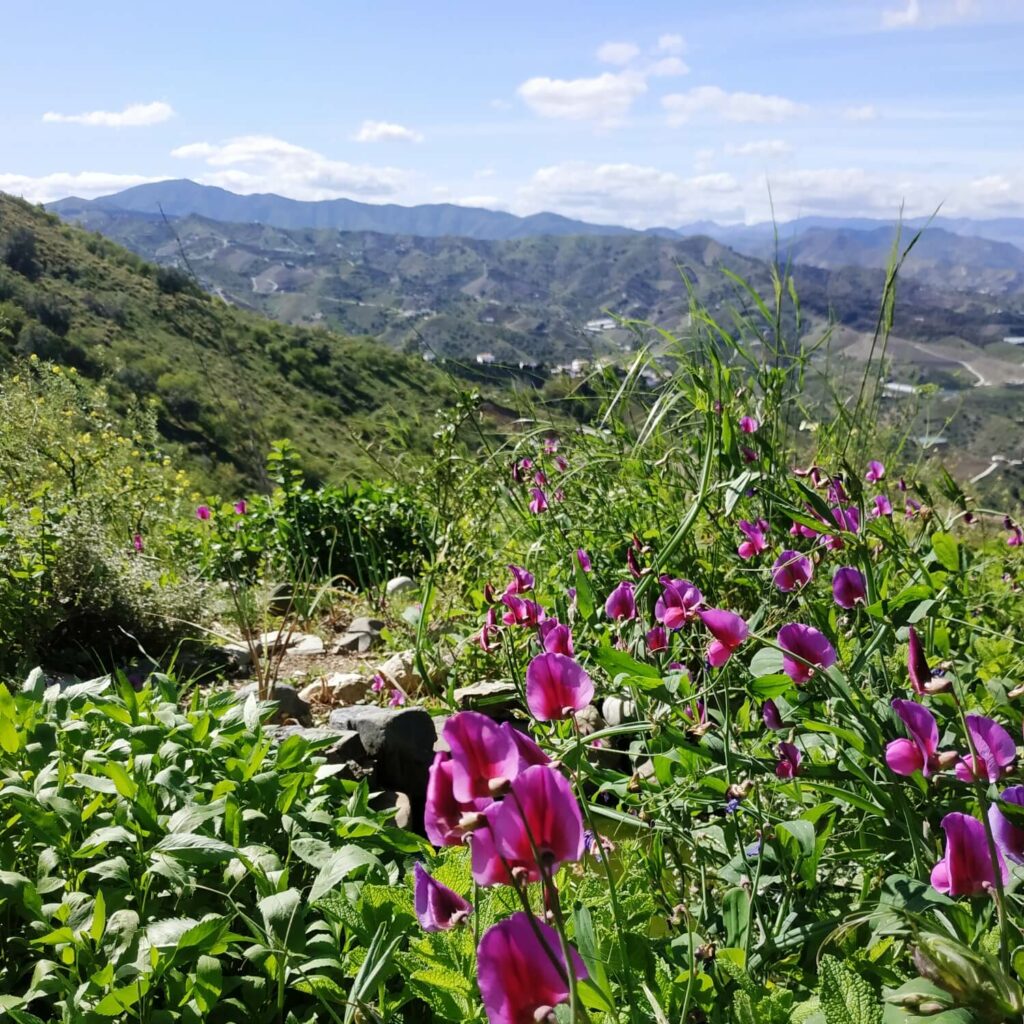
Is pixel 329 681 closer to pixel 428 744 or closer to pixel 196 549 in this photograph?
pixel 428 744

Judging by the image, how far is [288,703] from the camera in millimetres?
2971

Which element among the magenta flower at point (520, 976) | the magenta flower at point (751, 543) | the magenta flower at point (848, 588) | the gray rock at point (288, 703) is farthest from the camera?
the gray rock at point (288, 703)

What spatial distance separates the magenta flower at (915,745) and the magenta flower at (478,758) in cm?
48

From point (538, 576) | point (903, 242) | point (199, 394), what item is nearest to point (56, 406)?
point (538, 576)

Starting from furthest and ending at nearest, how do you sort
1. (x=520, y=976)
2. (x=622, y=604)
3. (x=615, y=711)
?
(x=615, y=711)
(x=622, y=604)
(x=520, y=976)

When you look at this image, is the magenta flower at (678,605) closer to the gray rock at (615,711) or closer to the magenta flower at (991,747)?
the magenta flower at (991,747)

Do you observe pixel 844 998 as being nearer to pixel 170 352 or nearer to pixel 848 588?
pixel 848 588

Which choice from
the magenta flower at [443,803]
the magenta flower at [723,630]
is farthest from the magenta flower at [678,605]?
the magenta flower at [443,803]

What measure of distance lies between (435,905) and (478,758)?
24 cm

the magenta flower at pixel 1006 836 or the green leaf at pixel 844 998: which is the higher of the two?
the magenta flower at pixel 1006 836

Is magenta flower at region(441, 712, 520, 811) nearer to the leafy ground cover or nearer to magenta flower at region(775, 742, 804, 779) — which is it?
the leafy ground cover

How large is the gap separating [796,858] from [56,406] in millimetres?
5155

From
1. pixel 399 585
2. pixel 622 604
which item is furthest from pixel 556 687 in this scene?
pixel 399 585

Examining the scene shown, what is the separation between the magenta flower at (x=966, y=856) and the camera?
2.76ft
